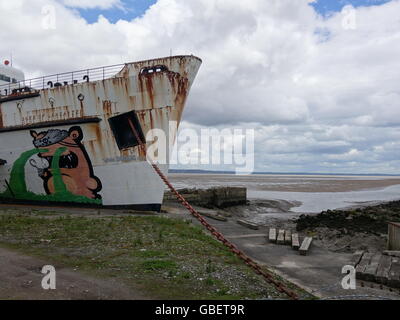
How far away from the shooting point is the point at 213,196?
83.5ft

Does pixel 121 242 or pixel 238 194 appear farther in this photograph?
pixel 238 194

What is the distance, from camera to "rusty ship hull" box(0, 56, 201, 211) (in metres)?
14.5

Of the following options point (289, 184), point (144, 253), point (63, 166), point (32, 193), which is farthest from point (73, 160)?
point (289, 184)

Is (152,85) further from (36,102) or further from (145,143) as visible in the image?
(36,102)

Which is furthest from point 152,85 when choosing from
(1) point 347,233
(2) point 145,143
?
(1) point 347,233

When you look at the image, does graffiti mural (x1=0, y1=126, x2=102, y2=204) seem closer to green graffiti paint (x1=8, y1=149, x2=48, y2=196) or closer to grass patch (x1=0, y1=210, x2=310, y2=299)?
green graffiti paint (x1=8, y1=149, x2=48, y2=196)

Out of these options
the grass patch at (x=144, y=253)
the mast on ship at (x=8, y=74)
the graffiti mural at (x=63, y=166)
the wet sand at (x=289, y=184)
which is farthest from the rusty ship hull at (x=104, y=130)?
the wet sand at (x=289, y=184)

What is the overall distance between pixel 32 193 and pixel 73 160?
10.7ft

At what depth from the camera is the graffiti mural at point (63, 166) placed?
50.1 feet

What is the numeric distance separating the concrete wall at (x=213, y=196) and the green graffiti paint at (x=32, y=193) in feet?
25.9

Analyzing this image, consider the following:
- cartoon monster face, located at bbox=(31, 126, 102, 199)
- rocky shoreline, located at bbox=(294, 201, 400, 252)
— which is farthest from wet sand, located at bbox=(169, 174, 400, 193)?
cartoon monster face, located at bbox=(31, 126, 102, 199)

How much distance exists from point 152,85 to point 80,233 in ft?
22.0

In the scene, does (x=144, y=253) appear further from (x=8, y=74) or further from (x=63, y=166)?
(x=8, y=74)
